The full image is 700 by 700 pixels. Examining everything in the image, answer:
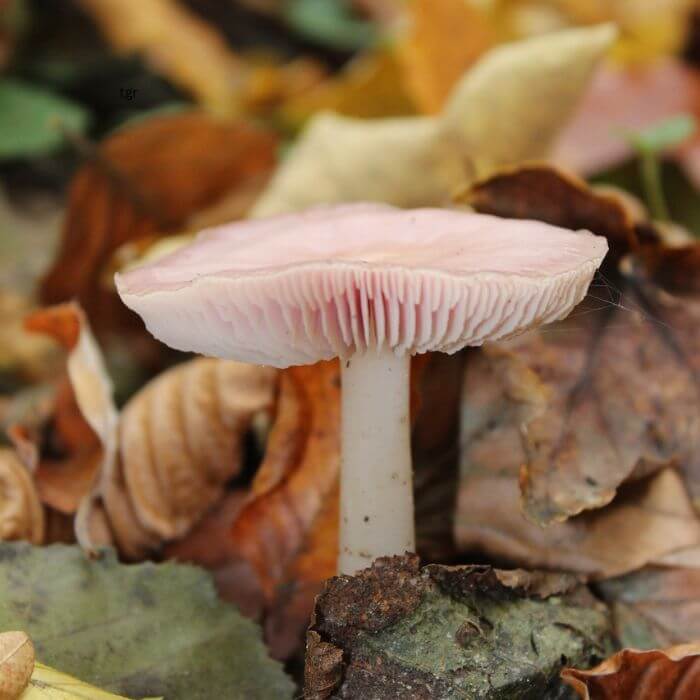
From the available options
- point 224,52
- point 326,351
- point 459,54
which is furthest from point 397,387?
point 224,52

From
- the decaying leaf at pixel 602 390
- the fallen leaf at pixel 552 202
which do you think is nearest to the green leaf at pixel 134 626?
the decaying leaf at pixel 602 390

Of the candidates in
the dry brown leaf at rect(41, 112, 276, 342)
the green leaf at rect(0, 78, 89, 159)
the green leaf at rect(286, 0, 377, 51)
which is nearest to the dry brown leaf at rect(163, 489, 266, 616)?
the dry brown leaf at rect(41, 112, 276, 342)

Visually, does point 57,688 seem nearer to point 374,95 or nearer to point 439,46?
point 439,46

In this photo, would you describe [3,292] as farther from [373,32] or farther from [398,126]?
[373,32]

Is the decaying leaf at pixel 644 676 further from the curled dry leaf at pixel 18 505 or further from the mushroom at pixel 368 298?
the curled dry leaf at pixel 18 505

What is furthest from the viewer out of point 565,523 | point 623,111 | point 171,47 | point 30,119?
point 171,47

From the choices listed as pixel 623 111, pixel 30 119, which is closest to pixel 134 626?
pixel 30 119
